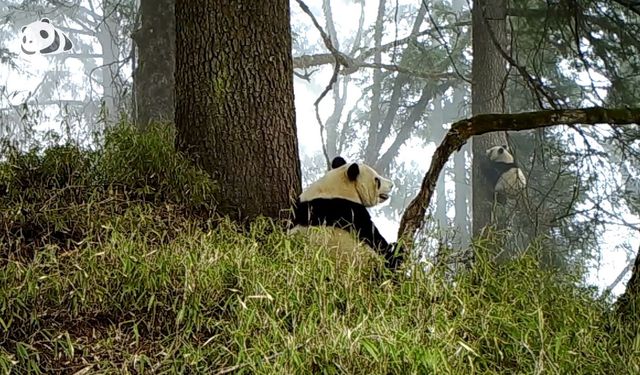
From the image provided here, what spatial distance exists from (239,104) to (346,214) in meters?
0.93

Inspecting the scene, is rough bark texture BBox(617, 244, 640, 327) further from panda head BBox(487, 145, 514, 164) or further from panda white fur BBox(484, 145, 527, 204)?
panda head BBox(487, 145, 514, 164)

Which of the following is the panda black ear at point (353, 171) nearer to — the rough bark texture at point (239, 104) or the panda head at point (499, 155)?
the rough bark texture at point (239, 104)

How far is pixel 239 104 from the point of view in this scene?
3785mm

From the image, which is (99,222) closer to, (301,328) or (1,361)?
(1,361)

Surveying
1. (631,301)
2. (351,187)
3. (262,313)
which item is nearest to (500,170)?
(351,187)

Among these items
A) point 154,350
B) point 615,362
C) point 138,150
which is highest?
point 138,150

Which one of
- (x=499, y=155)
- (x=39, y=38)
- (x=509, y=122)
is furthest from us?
(x=39, y=38)

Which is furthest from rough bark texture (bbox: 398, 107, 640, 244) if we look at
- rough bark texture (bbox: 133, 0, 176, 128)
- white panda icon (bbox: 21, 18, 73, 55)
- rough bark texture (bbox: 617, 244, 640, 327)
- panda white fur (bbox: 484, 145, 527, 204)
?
white panda icon (bbox: 21, 18, 73, 55)

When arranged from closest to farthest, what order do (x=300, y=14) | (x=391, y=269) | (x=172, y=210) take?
(x=391, y=269) → (x=172, y=210) → (x=300, y=14)

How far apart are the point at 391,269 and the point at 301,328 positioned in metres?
0.88

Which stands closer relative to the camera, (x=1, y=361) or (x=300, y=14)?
(x=1, y=361)

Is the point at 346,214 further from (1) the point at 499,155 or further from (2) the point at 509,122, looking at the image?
(1) the point at 499,155

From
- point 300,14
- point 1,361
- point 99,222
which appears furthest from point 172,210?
point 300,14

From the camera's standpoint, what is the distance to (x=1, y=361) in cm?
196
